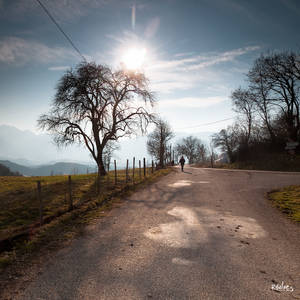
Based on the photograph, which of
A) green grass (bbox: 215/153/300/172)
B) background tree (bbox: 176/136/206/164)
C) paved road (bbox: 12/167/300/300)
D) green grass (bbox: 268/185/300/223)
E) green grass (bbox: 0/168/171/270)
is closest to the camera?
paved road (bbox: 12/167/300/300)

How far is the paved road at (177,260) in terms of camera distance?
257 cm

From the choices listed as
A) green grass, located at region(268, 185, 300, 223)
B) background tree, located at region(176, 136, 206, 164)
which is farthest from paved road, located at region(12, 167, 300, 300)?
background tree, located at region(176, 136, 206, 164)

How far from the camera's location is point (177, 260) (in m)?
3.34

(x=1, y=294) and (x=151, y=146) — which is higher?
(x=151, y=146)

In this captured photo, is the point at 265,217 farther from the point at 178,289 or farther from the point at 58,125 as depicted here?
the point at 58,125

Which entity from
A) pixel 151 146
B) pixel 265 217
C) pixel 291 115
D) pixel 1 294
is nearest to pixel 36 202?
pixel 1 294

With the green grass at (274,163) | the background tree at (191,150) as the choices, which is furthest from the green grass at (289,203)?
the background tree at (191,150)

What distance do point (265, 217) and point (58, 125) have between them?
66.4 feet

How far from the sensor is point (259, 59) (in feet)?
95.7

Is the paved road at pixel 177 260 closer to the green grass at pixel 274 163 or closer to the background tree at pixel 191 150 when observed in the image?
the green grass at pixel 274 163

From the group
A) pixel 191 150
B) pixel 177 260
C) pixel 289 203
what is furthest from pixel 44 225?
pixel 191 150

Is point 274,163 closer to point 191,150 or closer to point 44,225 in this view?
point 44,225

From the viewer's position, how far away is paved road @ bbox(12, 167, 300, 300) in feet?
8.42

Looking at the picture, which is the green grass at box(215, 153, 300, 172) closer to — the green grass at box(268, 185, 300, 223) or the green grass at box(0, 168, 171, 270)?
the green grass at box(268, 185, 300, 223)
